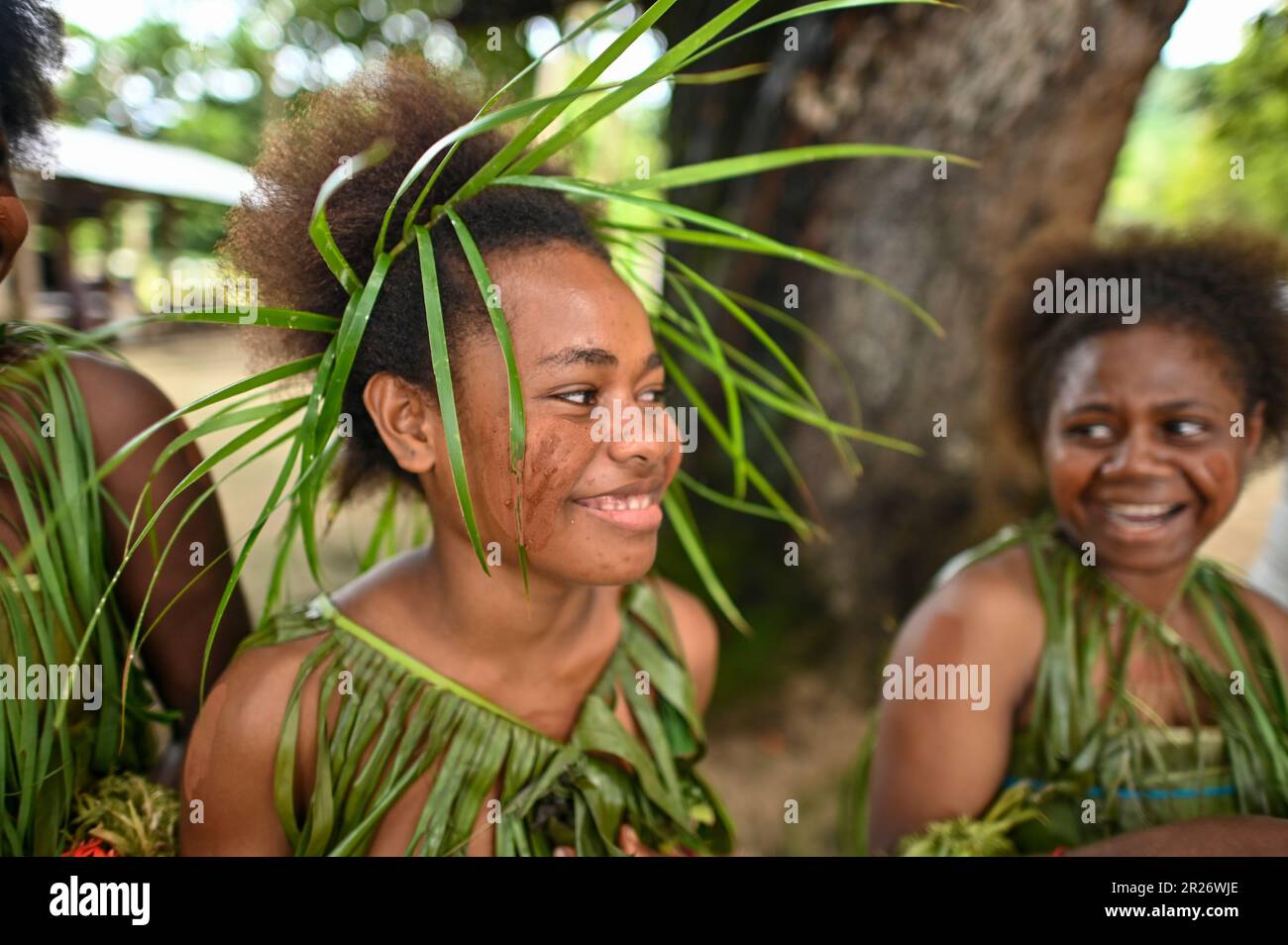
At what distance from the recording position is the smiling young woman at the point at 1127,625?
→ 1761 millimetres

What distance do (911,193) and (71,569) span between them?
2429mm

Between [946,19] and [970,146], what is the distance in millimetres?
350

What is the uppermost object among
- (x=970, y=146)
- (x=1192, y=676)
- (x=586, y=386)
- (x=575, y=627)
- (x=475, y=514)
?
(x=970, y=146)

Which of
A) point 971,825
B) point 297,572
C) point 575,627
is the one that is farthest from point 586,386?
point 297,572

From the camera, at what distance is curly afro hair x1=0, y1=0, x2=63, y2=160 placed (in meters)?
1.49

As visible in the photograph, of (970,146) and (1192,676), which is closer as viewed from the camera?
(1192,676)

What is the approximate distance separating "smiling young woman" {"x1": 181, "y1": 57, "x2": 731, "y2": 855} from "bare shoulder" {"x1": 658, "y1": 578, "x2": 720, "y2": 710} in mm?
229

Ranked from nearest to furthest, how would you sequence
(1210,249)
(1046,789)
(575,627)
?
(575,627) → (1046,789) → (1210,249)

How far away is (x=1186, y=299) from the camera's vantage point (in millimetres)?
1850

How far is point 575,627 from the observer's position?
167cm

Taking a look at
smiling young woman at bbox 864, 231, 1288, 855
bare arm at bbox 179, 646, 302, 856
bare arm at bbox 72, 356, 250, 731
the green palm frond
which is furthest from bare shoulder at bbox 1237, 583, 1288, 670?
the green palm frond

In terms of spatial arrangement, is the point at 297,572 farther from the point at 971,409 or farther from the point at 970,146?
the point at 970,146

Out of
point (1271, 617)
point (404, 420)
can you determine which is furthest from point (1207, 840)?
point (404, 420)

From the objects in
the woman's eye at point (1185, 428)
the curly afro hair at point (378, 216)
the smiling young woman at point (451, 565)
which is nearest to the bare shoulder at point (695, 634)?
the smiling young woman at point (451, 565)
